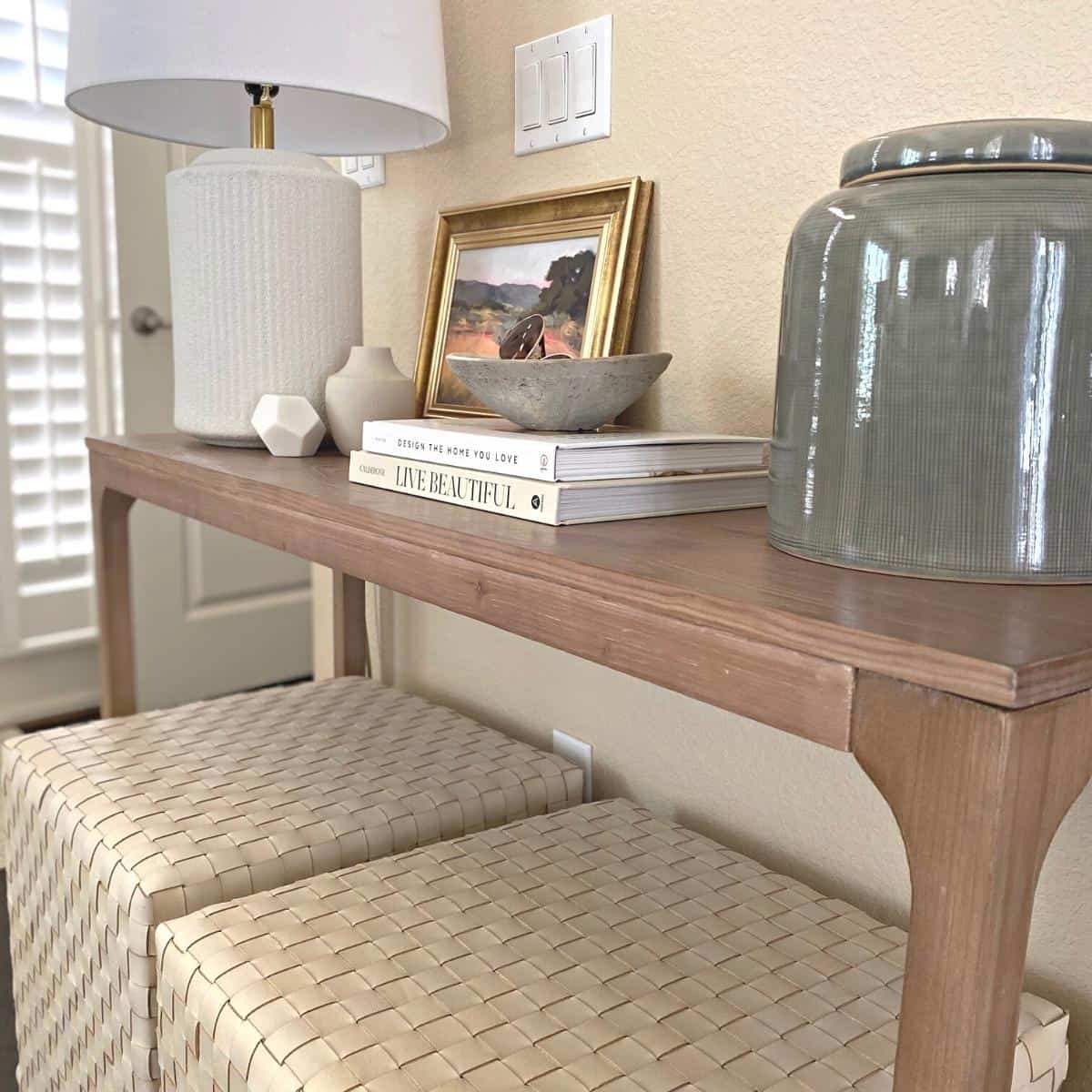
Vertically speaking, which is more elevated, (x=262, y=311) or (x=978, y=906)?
(x=262, y=311)

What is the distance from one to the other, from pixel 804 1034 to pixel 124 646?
3.63 ft

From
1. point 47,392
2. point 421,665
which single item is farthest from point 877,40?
point 47,392

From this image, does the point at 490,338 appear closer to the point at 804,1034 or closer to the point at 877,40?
the point at 877,40

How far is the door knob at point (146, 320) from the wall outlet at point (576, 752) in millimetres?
1663

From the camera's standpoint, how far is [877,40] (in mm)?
864

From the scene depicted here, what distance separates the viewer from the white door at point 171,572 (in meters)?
2.44

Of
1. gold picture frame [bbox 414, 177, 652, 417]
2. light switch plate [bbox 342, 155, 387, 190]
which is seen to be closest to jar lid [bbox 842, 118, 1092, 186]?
gold picture frame [bbox 414, 177, 652, 417]

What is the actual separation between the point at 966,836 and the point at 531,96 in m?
1.01

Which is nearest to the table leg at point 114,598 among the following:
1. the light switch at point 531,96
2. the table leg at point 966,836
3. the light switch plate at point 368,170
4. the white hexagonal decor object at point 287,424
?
the white hexagonal decor object at point 287,424

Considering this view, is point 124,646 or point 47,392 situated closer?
point 124,646

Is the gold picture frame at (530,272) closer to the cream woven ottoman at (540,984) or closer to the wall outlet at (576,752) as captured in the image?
the wall outlet at (576,752)

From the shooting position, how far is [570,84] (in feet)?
3.77

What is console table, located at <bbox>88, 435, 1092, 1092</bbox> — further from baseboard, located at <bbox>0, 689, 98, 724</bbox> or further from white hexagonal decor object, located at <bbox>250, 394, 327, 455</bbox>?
baseboard, located at <bbox>0, 689, 98, 724</bbox>

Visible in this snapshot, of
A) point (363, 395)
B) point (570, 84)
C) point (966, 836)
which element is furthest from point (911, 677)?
point (570, 84)
